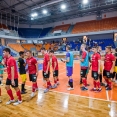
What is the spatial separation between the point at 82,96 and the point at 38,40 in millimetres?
27580

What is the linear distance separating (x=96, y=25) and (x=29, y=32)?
17.4 m

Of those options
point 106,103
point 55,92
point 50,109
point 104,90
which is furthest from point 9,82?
point 104,90

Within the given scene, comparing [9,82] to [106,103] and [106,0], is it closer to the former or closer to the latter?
[106,103]

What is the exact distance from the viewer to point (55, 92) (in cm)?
486

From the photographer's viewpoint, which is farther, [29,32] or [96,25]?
[29,32]

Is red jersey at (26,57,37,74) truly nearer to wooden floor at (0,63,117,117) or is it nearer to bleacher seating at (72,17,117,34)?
wooden floor at (0,63,117,117)

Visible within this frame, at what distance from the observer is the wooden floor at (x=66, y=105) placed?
3242 mm

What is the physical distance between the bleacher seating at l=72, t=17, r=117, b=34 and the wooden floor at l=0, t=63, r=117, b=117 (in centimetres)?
1930

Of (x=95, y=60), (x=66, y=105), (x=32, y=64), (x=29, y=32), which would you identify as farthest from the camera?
(x=29, y=32)

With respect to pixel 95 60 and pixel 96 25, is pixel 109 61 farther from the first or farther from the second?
pixel 96 25

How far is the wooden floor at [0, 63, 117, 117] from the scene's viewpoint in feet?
10.6

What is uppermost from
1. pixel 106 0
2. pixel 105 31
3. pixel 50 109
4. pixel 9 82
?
pixel 106 0

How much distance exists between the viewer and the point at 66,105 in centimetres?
373

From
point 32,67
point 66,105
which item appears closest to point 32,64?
point 32,67
